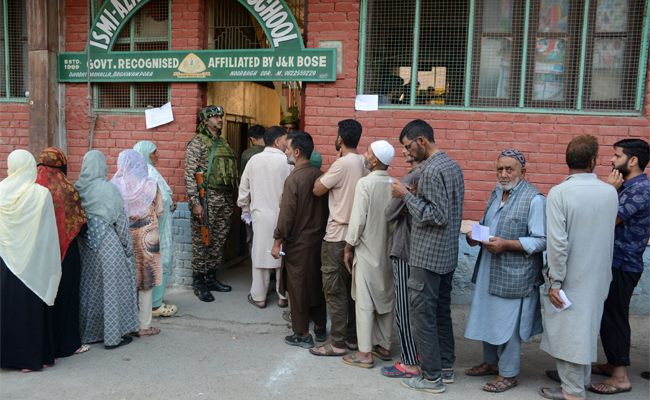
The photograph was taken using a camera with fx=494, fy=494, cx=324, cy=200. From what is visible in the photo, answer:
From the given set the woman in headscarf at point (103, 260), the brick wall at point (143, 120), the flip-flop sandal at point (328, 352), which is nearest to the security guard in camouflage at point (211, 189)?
the brick wall at point (143, 120)

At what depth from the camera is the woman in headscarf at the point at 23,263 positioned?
3699 mm

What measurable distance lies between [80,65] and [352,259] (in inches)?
175

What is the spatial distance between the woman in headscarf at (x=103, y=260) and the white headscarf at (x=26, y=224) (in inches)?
14.5

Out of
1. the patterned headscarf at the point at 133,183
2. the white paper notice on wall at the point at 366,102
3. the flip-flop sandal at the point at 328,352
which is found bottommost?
the flip-flop sandal at the point at 328,352

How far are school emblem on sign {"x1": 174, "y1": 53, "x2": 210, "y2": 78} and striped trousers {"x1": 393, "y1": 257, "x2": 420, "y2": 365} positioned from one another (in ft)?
11.4

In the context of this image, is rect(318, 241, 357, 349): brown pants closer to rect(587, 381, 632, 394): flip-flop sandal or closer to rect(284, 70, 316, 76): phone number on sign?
rect(587, 381, 632, 394): flip-flop sandal

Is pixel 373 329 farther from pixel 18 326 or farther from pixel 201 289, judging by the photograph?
pixel 18 326

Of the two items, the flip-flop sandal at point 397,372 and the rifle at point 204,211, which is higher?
the rifle at point 204,211

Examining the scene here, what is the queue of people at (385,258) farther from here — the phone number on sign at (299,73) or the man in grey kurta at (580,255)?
the phone number on sign at (299,73)

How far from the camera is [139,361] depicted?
4.00 m

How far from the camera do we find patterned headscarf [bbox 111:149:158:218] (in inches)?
169

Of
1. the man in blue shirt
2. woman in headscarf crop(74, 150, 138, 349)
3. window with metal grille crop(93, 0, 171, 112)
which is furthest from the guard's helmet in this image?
the man in blue shirt

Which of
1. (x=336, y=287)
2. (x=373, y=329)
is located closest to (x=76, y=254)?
(x=336, y=287)

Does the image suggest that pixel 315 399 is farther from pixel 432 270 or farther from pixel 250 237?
pixel 250 237
